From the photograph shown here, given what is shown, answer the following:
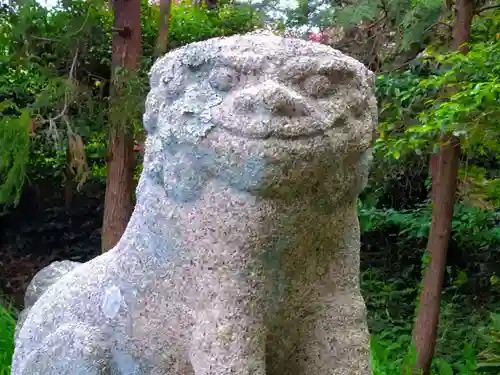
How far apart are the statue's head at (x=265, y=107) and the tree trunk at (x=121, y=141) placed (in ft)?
7.92

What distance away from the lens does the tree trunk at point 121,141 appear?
3586 mm

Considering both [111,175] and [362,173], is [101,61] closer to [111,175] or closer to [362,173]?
[111,175]

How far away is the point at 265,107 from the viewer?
3.60 feet

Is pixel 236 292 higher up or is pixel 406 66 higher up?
pixel 406 66

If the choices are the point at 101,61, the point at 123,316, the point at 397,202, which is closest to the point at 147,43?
the point at 101,61

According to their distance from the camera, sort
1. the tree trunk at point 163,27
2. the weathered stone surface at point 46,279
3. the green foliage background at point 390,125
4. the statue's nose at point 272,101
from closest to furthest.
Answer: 1. the statue's nose at point 272,101
2. the weathered stone surface at point 46,279
3. the green foliage background at point 390,125
4. the tree trunk at point 163,27

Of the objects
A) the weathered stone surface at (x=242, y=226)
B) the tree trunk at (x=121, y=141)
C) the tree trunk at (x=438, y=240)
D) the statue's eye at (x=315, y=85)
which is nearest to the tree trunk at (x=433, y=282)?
the tree trunk at (x=438, y=240)

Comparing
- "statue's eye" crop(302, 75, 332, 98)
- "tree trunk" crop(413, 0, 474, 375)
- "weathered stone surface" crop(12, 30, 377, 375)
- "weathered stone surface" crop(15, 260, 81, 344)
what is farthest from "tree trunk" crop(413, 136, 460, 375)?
"statue's eye" crop(302, 75, 332, 98)

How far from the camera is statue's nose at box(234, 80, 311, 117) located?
1.09m

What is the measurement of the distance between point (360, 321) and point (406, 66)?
245 cm

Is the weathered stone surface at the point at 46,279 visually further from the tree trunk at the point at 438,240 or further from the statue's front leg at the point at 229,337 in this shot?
the tree trunk at the point at 438,240

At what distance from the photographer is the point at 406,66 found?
11.5 ft

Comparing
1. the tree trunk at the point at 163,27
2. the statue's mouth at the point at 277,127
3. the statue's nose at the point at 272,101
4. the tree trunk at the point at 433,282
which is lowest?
the tree trunk at the point at 433,282

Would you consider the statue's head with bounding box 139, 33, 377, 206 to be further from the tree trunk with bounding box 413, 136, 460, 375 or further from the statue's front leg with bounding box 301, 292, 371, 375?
the tree trunk with bounding box 413, 136, 460, 375
